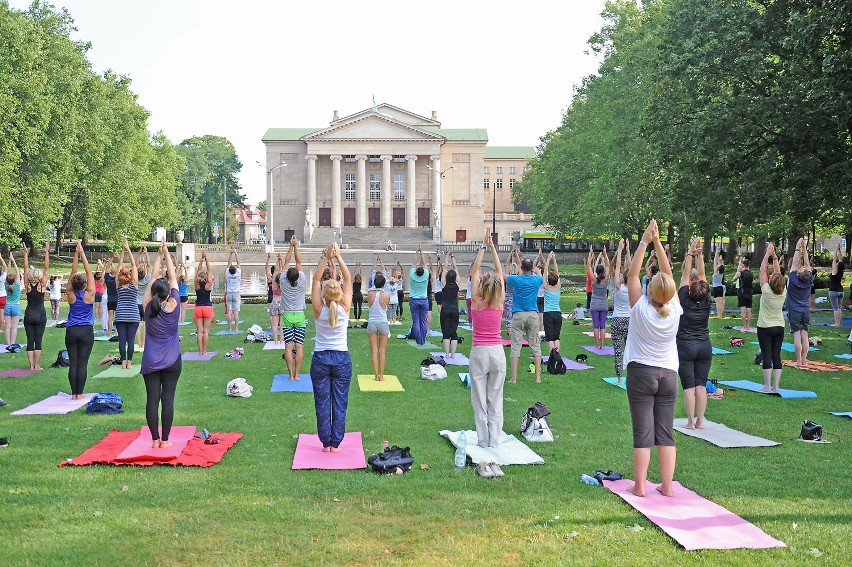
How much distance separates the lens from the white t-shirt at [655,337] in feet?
21.9

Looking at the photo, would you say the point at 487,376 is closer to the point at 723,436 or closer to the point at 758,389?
the point at 723,436

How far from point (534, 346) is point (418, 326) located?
227 inches

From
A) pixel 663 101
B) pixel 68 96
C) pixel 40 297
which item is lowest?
pixel 40 297

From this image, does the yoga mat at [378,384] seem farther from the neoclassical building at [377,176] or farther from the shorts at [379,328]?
the neoclassical building at [377,176]

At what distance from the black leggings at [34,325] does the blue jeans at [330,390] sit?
7687 mm

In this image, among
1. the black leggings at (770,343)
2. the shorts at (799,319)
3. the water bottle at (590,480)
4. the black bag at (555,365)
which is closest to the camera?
the water bottle at (590,480)

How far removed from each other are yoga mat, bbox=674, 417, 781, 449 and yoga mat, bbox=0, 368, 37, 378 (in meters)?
10.6

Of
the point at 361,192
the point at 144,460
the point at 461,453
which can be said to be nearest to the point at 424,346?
the point at 461,453

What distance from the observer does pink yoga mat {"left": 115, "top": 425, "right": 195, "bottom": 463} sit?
303 inches

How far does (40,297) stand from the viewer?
1378 cm

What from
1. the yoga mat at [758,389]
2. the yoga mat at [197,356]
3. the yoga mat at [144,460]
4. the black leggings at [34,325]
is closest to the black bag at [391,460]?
the yoga mat at [144,460]

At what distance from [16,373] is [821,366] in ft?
47.2

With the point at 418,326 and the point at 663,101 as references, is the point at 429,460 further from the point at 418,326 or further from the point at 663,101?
the point at 663,101

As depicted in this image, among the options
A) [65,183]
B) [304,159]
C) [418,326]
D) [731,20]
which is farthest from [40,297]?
[304,159]
